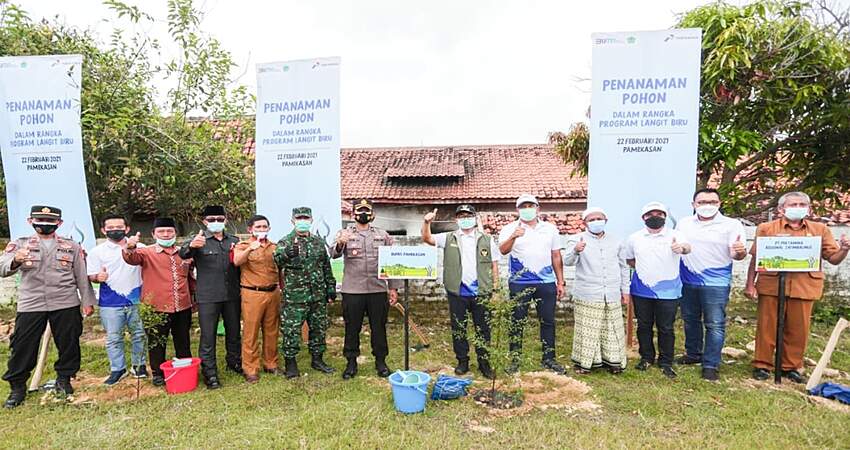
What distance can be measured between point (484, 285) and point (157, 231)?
9.83 feet

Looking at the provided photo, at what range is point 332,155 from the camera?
4996mm

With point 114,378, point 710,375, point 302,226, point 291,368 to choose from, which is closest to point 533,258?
point 710,375

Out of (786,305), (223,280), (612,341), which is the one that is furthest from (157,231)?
(786,305)

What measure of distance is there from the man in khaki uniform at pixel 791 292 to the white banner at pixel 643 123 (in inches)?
31.6

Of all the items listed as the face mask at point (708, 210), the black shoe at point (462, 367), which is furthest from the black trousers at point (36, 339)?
the face mask at point (708, 210)

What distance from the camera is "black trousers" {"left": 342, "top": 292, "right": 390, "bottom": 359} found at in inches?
172

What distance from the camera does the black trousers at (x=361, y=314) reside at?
4.36m

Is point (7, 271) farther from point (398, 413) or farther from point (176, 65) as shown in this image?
point (398, 413)

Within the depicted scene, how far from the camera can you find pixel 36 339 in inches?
156

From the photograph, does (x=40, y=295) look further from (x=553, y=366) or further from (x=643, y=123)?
(x=643, y=123)

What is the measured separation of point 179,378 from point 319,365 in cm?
123

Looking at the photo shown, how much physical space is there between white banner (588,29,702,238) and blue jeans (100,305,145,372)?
4.59 metres

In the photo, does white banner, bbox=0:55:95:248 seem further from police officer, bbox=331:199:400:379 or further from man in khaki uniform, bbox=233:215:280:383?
police officer, bbox=331:199:400:379

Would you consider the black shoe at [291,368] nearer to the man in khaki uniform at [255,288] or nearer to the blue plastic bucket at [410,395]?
the man in khaki uniform at [255,288]
